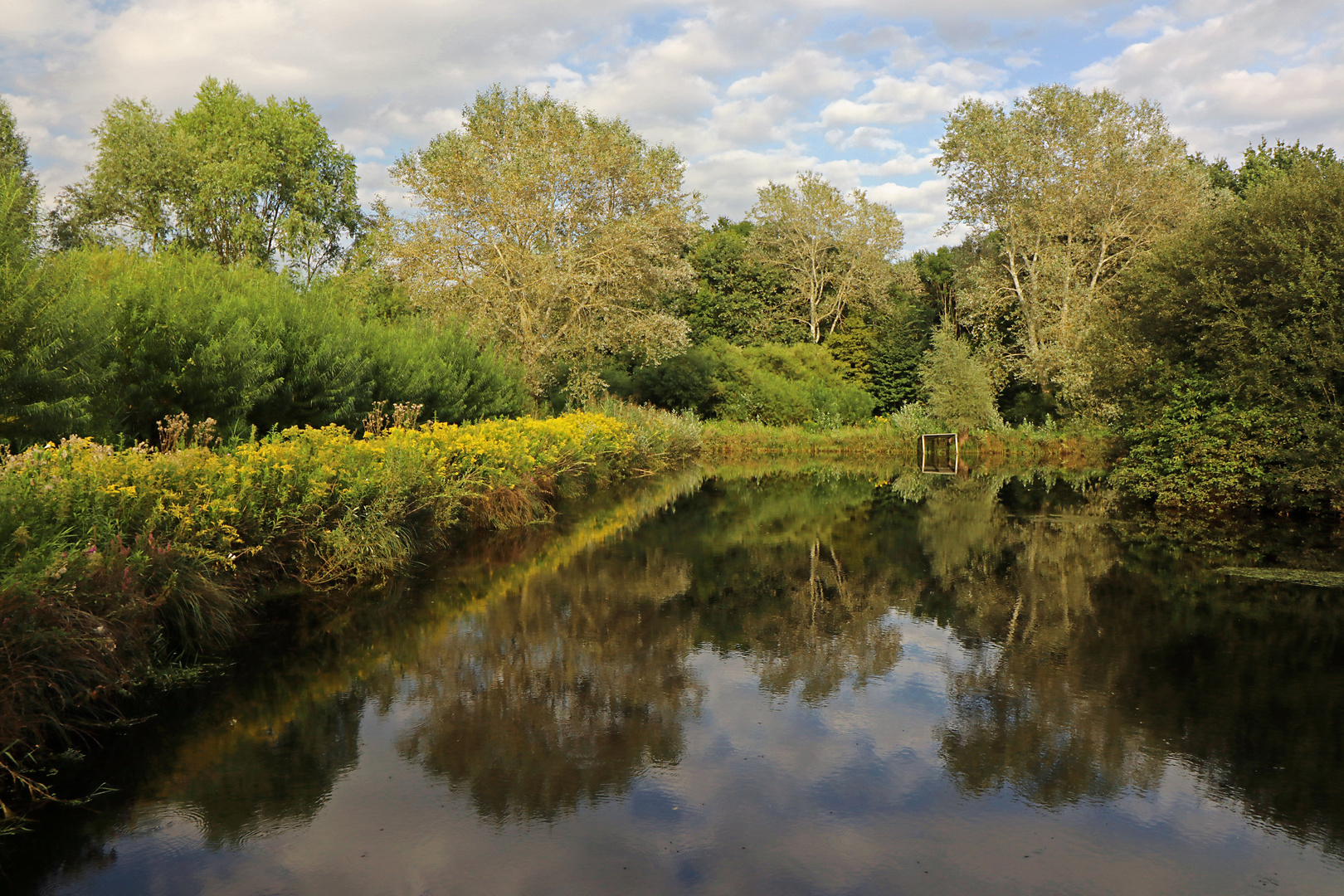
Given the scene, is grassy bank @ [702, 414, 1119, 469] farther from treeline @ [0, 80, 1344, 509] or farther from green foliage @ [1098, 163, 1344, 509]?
green foliage @ [1098, 163, 1344, 509]

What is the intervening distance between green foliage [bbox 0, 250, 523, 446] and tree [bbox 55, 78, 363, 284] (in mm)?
17795

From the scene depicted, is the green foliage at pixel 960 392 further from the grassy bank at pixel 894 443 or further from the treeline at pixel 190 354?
the treeline at pixel 190 354

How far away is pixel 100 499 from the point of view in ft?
21.4

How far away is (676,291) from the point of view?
3030cm

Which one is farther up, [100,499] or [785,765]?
[100,499]

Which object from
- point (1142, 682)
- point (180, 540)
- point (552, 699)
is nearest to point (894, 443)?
point (1142, 682)

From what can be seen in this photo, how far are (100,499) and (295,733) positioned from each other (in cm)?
250

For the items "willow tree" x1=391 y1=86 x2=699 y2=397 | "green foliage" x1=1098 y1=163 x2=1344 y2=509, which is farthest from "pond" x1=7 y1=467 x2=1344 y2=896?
"willow tree" x1=391 y1=86 x2=699 y2=397

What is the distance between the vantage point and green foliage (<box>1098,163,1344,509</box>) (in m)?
14.4

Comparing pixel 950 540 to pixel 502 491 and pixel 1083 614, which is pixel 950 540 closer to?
pixel 1083 614

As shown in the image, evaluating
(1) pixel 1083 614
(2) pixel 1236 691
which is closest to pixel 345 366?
(1) pixel 1083 614

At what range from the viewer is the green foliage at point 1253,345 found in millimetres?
14438

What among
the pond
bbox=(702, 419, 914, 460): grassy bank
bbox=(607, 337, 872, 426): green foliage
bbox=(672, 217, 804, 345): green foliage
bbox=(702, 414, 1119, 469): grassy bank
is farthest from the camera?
bbox=(672, 217, 804, 345): green foliage

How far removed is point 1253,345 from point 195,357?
17.0m
